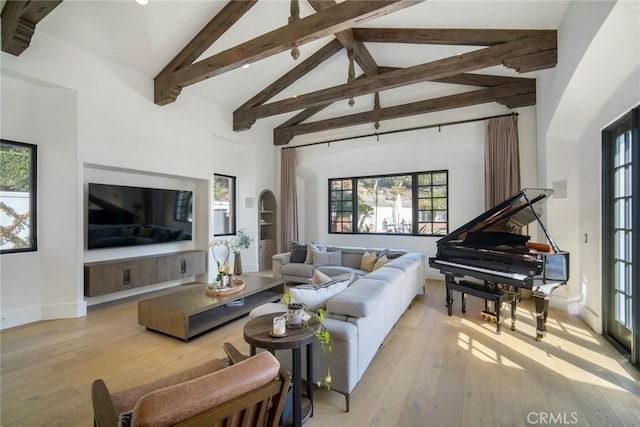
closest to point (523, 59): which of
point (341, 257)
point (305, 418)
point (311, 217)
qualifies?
point (341, 257)

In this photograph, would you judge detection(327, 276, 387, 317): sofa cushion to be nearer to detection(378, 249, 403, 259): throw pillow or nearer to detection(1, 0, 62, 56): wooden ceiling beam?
detection(378, 249, 403, 259): throw pillow

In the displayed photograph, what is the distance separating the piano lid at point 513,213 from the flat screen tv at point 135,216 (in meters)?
4.34

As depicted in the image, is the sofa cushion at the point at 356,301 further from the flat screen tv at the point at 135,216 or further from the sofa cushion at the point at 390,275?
the flat screen tv at the point at 135,216

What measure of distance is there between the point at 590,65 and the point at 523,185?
2459 millimetres

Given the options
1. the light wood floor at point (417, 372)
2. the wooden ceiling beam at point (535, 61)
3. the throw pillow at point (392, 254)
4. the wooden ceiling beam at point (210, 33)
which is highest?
the wooden ceiling beam at point (210, 33)

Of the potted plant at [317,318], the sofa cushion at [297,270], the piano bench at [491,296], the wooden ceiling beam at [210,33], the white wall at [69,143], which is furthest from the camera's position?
the sofa cushion at [297,270]

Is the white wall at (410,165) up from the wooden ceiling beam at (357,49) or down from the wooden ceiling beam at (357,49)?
down

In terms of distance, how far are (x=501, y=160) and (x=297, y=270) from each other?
3862mm

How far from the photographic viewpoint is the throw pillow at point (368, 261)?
470 cm

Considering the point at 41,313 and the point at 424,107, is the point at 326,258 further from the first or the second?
the point at 41,313

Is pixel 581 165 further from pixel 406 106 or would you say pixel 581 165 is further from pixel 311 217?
pixel 311 217

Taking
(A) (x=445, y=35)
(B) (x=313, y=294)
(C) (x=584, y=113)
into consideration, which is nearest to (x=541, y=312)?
(C) (x=584, y=113)

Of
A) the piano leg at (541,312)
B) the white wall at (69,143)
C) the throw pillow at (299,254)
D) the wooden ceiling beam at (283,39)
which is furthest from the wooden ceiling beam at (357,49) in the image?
the piano leg at (541,312)

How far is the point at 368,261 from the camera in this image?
15.6 ft
